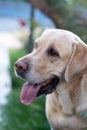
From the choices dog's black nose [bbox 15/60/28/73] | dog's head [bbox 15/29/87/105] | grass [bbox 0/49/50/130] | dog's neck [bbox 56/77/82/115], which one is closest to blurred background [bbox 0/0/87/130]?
grass [bbox 0/49/50/130]

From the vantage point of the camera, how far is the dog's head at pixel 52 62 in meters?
4.30

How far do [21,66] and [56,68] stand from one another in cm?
28

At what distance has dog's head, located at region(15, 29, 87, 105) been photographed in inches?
169

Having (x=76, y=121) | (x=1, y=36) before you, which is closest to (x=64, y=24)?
(x=76, y=121)

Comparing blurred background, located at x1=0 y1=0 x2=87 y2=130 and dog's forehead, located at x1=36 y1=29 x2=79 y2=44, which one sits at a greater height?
dog's forehead, located at x1=36 y1=29 x2=79 y2=44

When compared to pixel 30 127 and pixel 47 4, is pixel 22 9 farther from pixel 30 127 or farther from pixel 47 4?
pixel 30 127

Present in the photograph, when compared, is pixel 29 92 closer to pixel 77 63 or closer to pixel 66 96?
pixel 66 96

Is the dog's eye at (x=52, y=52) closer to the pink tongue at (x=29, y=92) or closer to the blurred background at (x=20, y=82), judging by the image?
the pink tongue at (x=29, y=92)

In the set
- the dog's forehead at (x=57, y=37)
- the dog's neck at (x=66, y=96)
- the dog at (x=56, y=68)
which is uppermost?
the dog's forehead at (x=57, y=37)

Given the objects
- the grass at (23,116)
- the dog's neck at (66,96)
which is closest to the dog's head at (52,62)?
the dog's neck at (66,96)

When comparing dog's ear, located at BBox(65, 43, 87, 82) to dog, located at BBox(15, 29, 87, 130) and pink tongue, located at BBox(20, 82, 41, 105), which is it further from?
pink tongue, located at BBox(20, 82, 41, 105)

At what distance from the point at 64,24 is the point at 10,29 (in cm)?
987

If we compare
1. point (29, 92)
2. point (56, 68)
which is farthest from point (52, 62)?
point (29, 92)

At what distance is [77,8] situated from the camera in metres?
7.21
